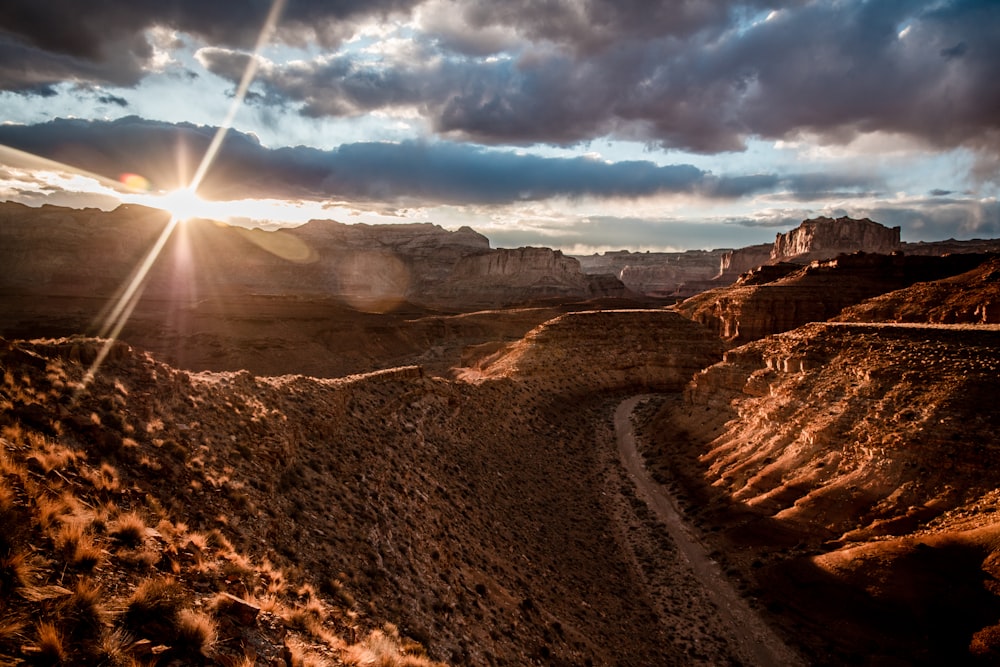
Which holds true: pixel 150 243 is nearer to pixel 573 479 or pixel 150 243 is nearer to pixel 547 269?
pixel 547 269

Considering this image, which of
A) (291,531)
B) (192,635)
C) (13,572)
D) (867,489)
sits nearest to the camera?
(13,572)

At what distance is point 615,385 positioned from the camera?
48.3m

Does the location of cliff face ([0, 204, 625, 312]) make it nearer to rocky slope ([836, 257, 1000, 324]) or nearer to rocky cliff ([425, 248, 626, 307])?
rocky cliff ([425, 248, 626, 307])

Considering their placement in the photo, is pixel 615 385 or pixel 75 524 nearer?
pixel 75 524

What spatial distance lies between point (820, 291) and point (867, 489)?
47.9 metres

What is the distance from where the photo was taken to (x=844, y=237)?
152 metres

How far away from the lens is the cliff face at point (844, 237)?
14900 cm

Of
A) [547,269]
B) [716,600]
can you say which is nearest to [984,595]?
[716,600]

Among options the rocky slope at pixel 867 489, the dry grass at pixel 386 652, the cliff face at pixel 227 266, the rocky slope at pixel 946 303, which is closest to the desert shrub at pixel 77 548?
the dry grass at pixel 386 652

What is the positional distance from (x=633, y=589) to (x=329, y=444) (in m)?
12.6

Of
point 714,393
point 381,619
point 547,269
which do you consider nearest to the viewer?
point 381,619

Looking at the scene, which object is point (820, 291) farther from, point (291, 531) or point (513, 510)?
point (291, 531)

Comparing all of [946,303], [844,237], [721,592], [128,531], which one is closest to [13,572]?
[128,531]

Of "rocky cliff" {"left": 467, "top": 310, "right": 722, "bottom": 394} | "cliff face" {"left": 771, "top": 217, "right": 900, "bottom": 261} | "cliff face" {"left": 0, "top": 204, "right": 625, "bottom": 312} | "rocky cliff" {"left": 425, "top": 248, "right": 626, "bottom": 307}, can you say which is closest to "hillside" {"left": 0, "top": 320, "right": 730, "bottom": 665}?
"rocky cliff" {"left": 467, "top": 310, "right": 722, "bottom": 394}
